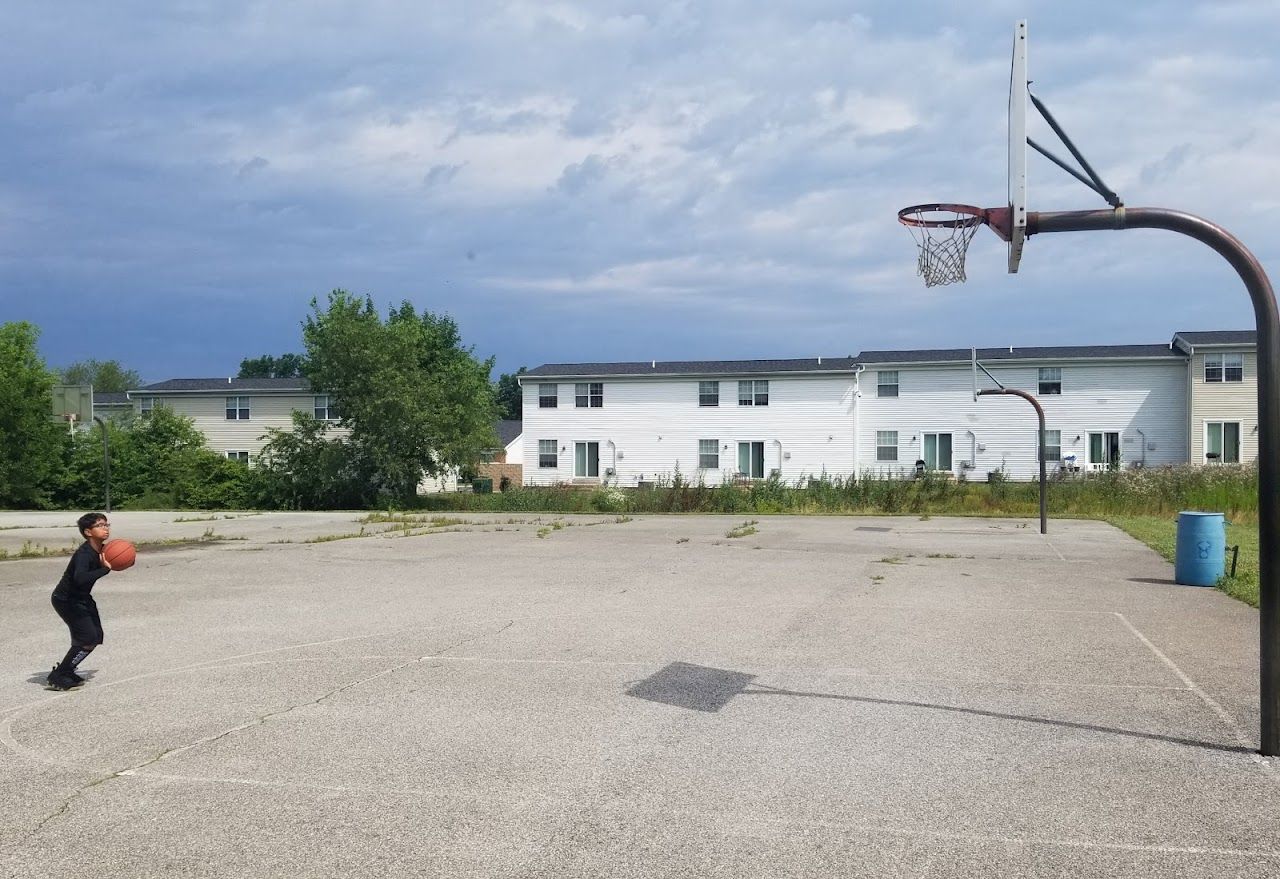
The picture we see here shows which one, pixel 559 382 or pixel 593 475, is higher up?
pixel 559 382

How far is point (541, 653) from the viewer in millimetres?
10398

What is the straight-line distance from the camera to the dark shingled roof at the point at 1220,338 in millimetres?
45438

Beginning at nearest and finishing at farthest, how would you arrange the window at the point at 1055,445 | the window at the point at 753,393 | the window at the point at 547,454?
1. the window at the point at 1055,445
2. the window at the point at 753,393
3. the window at the point at 547,454

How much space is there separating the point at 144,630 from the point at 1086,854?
993 centimetres

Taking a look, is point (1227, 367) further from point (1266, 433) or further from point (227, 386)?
point (227, 386)

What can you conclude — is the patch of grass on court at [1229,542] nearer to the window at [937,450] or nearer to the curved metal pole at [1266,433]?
the curved metal pole at [1266,433]

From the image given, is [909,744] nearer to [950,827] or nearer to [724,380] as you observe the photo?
[950,827]

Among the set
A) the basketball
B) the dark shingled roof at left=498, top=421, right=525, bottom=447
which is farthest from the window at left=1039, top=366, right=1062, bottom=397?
the basketball

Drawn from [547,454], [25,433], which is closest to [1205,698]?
[547,454]

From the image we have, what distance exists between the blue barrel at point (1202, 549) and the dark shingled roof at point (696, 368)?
33.6m

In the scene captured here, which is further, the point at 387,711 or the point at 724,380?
the point at 724,380

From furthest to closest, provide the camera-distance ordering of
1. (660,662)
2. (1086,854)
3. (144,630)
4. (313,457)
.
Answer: (313,457), (144,630), (660,662), (1086,854)

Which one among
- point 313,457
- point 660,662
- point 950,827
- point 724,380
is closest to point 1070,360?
point 724,380

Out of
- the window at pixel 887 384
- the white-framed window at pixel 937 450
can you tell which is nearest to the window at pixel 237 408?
the window at pixel 887 384
